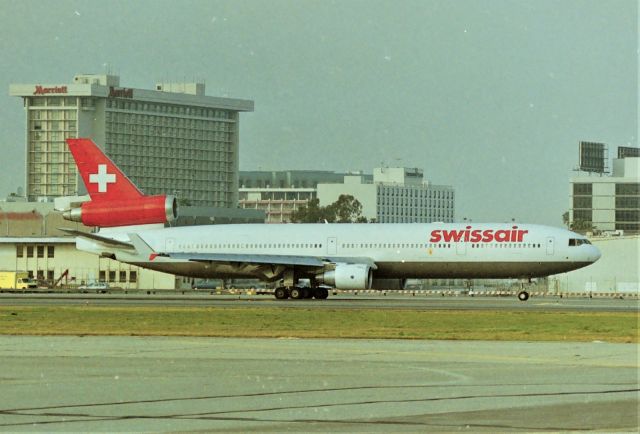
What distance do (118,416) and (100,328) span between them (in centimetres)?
2142

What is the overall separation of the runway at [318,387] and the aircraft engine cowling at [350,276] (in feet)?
107

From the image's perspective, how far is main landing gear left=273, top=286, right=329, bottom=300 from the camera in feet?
225

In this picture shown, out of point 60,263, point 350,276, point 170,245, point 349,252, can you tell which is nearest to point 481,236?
point 349,252

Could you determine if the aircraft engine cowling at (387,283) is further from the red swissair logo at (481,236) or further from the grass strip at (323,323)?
the grass strip at (323,323)

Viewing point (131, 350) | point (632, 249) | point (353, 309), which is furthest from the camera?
point (632, 249)

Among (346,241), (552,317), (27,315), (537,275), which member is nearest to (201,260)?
(346,241)

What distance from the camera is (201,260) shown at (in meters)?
69.4

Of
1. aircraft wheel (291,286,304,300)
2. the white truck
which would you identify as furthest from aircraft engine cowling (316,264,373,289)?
the white truck

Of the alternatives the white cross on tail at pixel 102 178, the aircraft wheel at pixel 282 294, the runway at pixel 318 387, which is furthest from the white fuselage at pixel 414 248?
the runway at pixel 318 387

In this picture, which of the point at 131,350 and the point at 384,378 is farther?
the point at 131,350

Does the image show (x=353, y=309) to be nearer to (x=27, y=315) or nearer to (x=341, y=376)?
(x=27, y=315)

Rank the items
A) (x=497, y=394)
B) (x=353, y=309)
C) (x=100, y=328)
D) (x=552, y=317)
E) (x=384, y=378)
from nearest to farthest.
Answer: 1. (x=497, y=394)
2. (x=384, y=378)
3. (x=100, y=328)
4. (x=552, y=317)
5. (x=353, y=309)

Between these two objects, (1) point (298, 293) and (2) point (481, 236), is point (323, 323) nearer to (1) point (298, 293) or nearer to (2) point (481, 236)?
(1) point (298, 293)

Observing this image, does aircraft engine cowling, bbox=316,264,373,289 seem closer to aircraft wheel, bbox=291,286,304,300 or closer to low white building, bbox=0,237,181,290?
aircraft wheel, bbox=291,286,304,300
